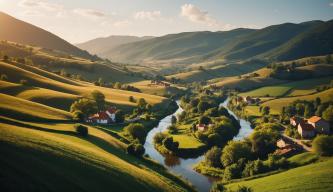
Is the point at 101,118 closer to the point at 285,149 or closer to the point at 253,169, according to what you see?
the point at 285,149

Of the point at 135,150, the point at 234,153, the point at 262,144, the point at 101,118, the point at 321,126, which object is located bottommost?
the point at 234,153

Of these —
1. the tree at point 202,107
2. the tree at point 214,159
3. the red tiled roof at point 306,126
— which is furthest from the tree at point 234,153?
the tree at point 202,107

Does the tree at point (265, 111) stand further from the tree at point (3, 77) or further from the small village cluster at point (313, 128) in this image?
the tree at point (3, 77)

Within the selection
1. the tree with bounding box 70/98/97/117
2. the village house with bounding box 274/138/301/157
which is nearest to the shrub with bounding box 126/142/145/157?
the village house with bounding box 274/138/301/157

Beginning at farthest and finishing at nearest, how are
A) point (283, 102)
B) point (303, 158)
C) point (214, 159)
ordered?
point (283, 102), point (214, 159), point (303, 158)

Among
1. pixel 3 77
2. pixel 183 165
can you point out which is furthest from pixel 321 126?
pixel 3 77

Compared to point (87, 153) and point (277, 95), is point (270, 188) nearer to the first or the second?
point (87, 153)

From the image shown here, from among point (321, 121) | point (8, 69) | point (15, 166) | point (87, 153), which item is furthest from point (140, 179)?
point (8, 69)
